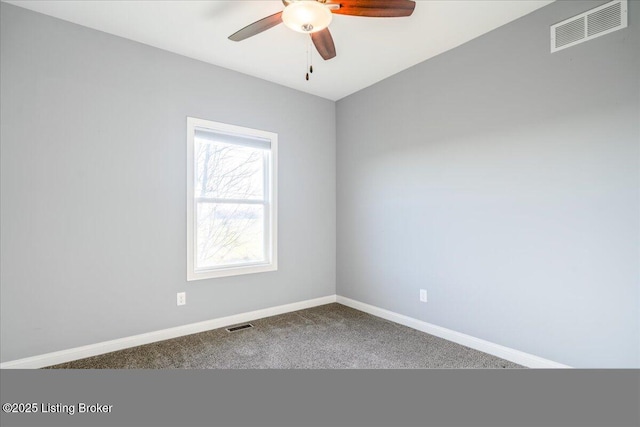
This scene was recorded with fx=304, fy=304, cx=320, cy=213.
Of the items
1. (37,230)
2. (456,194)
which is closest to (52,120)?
(37,230)

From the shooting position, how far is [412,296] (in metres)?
3.16

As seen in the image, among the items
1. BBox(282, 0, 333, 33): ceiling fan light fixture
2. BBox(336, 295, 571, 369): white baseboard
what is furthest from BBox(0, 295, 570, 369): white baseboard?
BBox(282, 0, 333, 33): ceiling fan light fixture

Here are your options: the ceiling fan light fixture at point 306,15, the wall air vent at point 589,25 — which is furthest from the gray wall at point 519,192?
the ceiling fan light fixture at point 306,15

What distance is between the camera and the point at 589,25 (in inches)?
80.5

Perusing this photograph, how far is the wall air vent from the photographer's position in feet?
6.34

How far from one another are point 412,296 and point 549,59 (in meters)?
2.32

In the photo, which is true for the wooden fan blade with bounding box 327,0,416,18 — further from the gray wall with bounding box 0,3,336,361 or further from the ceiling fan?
the gray wall with bounding box 0,3,336,361

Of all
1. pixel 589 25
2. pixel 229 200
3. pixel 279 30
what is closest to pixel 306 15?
pixel 279 30

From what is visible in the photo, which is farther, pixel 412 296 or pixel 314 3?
pixel 412 296

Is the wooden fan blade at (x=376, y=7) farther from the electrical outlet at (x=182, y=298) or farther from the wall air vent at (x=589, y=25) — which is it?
the electrical outlet at (x=182, y=298)

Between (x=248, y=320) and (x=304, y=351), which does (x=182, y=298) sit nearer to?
(x=248, y=320)

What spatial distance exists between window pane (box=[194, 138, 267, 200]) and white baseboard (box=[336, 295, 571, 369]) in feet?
6.18
